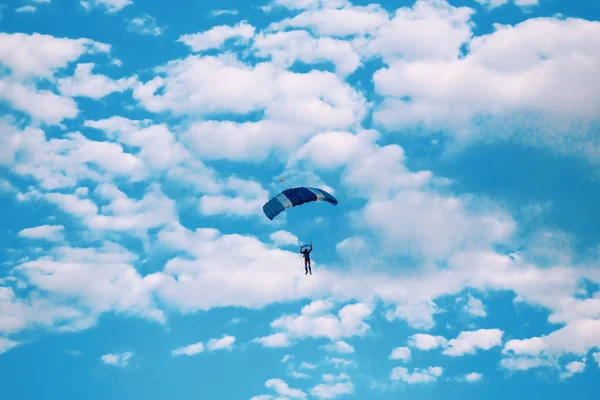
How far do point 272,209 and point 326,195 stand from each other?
6.43 metres

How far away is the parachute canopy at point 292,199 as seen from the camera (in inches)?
3226

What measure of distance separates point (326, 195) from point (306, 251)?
247 inches

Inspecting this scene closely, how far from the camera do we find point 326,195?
281ft

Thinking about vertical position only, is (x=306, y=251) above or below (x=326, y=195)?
below

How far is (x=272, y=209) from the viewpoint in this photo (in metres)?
82.5

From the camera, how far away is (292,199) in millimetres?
82875

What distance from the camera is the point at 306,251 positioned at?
83.7m

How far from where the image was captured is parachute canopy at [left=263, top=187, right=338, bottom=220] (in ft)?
269

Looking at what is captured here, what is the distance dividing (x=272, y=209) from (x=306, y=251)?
547 cm
